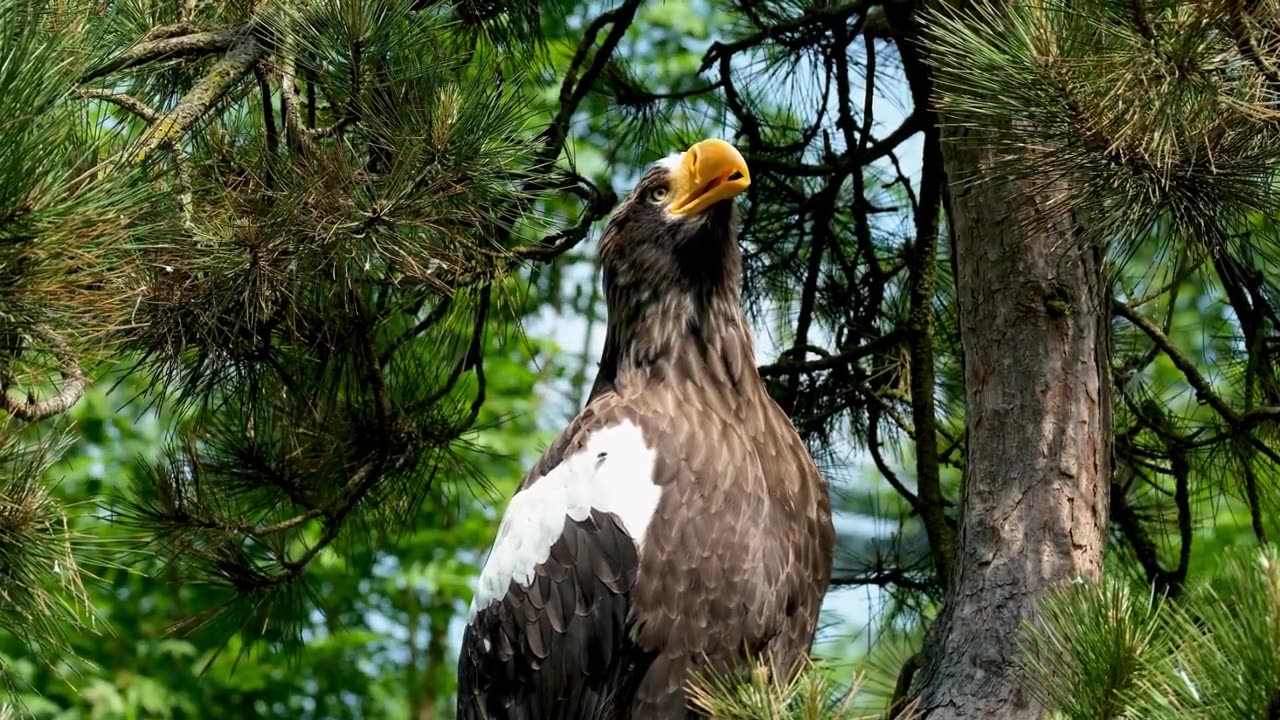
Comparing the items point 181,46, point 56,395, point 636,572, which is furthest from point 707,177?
point 56,395

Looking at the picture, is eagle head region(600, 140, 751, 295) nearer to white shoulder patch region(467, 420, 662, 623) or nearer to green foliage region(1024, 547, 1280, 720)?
white shoulder patch region(467, 420, 662, 623)

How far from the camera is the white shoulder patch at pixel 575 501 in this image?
10.8 feet

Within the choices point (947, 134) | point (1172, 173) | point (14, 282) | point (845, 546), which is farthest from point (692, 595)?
point (845, 546)

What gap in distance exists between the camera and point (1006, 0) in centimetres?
267

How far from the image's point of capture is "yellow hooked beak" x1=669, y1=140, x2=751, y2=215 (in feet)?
11.9

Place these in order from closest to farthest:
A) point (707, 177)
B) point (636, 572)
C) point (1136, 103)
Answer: point (1136, 103) < point (636, 572) < point (707, 177)

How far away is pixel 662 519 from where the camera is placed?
3279 mm

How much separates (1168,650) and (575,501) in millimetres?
1683

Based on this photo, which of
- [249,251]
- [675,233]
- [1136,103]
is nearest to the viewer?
[1136,103]

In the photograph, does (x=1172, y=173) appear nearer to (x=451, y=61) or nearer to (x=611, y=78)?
(x=451, y=61)

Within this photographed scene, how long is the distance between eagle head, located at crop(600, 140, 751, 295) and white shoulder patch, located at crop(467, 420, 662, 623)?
0.59 meters

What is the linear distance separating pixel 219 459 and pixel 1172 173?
2.74 m

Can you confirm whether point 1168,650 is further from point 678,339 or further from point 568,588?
point 678,339

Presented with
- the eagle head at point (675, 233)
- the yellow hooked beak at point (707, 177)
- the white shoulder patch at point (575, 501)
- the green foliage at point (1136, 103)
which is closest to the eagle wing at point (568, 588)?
the white shoulder patch at point (575, 501)
